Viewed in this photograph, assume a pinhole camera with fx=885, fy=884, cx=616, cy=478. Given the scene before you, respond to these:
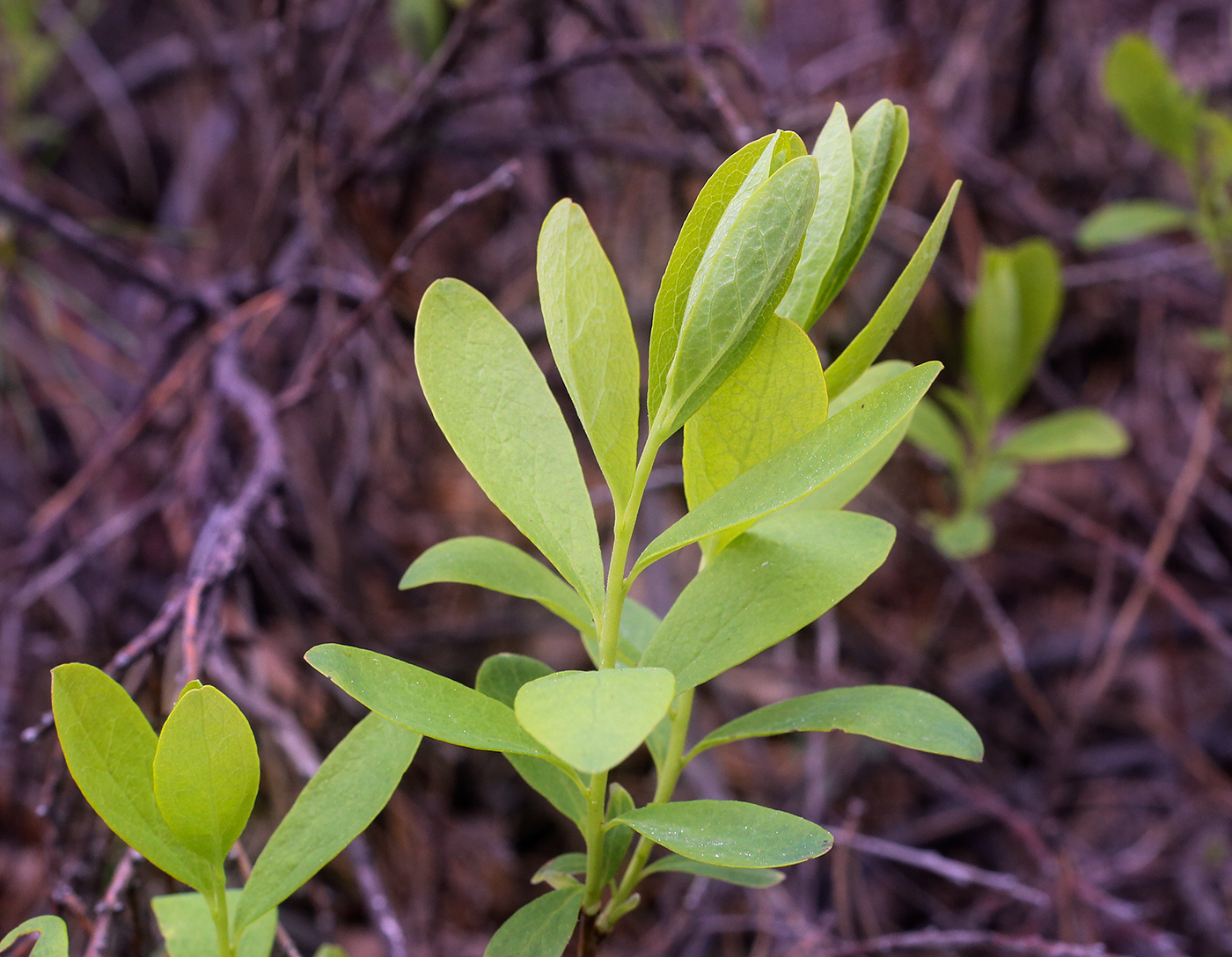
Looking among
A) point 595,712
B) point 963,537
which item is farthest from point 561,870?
point 963,537

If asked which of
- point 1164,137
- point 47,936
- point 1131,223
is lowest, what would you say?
point 47,936

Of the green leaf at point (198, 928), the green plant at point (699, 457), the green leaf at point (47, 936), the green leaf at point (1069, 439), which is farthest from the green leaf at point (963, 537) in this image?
the green leaf at point (47, 936)

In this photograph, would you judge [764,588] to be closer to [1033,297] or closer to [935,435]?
[935,435]

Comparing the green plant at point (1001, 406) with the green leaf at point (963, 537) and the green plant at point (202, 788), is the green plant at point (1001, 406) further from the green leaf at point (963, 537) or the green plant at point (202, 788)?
the green plant at point (202, 788)

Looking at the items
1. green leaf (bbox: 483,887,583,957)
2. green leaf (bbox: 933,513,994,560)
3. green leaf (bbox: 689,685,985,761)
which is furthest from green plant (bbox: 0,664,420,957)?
green leaf (bbox: 933,513,994,560)

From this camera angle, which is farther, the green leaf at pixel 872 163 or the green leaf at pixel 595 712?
the green leaf at pixel 872 163

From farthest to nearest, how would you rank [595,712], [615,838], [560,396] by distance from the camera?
[560,396] < [615,838] < [595,712]
